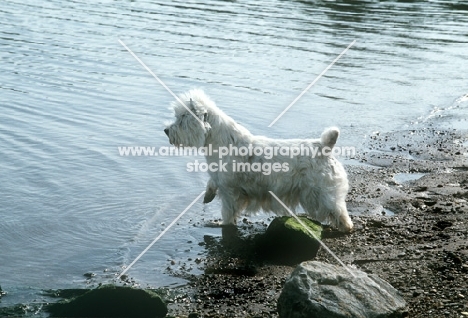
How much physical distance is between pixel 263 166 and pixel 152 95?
896 centimetres

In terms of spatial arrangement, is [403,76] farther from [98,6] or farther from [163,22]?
[98,6]

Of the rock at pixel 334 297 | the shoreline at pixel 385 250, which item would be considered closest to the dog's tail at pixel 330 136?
the shoreline at pixel 385 250

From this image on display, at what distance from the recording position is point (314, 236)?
9.38 meters

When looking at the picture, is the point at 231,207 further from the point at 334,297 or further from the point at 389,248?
the point at 334,297

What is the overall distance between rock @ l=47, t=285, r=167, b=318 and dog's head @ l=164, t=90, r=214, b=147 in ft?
8.61

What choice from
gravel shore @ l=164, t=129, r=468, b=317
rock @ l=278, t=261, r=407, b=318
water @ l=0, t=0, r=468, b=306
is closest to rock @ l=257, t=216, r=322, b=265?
gravel shore @ l=164, t=129, r=468, b=317

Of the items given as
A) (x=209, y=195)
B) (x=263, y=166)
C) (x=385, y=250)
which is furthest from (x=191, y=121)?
(x=385, y=250)

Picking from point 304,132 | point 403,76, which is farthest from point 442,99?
point 304,132

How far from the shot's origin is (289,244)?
30.6 feet

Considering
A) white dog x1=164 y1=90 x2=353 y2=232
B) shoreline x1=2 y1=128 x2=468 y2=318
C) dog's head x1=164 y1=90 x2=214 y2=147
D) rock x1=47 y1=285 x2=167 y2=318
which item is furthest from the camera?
dog's head x1=164 y1=90 x2=214 y2=147

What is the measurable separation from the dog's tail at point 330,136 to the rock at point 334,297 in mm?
2369

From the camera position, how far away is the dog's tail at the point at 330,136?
935 cm

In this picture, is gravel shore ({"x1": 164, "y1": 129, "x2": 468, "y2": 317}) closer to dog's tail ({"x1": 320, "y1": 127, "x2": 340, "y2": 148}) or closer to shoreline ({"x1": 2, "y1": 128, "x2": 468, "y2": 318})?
shoreline ({"x1": 2, "y1": 128, "x2": 468, "y2": 318})

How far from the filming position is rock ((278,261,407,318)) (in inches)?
274
